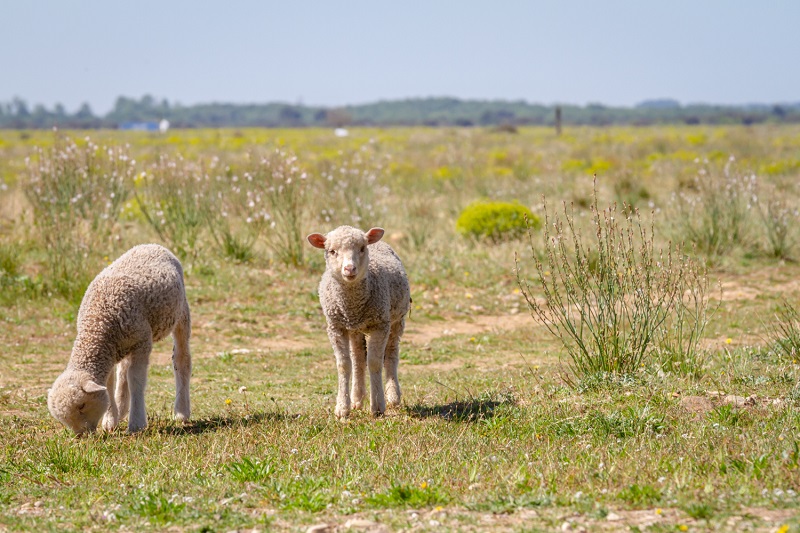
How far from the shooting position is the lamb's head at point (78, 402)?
646cm

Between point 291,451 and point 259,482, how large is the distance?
659mm

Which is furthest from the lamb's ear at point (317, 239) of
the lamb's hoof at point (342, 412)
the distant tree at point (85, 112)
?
the distant tree at point (85, 112)

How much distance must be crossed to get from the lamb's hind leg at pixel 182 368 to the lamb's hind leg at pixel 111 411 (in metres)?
0.48

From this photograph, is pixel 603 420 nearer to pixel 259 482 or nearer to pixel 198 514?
pixel 259 482

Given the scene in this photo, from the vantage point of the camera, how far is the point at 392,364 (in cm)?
774

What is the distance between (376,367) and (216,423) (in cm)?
135

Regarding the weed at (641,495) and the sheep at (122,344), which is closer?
the weed at (641,495)

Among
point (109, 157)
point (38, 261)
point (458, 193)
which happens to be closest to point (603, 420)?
point (38, 261)

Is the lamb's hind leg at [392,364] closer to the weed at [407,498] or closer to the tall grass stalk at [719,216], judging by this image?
the weed at [407,498]

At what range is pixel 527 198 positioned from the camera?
21.5 meters

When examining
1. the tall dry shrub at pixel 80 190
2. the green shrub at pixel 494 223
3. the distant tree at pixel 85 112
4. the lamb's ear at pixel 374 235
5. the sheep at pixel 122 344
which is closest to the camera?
the sheep at pixel 122 344

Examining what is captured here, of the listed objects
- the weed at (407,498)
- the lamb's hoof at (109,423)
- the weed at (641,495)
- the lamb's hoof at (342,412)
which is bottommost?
the lamb's hoof at (109,423)

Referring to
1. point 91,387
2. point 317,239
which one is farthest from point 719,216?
point 91,387

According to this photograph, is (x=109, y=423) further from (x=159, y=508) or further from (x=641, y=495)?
(x=641, y=495)
